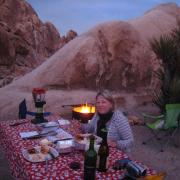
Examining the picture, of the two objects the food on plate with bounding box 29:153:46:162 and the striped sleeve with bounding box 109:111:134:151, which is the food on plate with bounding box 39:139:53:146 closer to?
Result: the food on plate with bounding box 29:153:46:162

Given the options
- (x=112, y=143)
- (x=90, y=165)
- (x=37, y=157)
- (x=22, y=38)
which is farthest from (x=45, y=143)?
(x=22, y=38)

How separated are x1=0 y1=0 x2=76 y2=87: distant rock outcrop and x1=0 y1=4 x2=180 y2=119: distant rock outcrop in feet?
28.9

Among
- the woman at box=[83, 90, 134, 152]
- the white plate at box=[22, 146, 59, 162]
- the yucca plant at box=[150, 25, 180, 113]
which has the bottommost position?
the white plate at box=[22, 146, 59, 162]

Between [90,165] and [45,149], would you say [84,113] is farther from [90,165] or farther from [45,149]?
[90,165]

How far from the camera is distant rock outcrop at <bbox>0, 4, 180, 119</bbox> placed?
311 inches

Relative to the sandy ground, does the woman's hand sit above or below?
above

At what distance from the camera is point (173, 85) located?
633 centimetres

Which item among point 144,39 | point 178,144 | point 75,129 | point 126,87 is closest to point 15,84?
point 126,87

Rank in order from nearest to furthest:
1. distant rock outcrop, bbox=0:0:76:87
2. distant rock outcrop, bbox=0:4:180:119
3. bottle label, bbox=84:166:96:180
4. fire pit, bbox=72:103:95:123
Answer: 1. bottle label, bbox=84:166:96:180
2. fire pit, bbox=72:103:95:123
3. distant rock outcrop, bbox=0:4:180:119
4. distant rock outcrop, bbox=0:0:76:87

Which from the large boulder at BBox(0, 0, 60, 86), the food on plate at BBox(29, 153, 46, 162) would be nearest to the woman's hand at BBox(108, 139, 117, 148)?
the food on plate at BBox(29, 153, 46, 162)

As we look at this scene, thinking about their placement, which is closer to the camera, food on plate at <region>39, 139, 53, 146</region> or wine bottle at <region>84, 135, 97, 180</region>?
wine bottle at <region>84, 135, 97, 180</region>

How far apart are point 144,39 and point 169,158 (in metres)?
5.08

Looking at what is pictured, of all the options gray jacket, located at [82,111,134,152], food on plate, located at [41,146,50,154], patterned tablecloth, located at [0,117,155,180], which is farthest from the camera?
gray jacket, located at [82,111,134,152]

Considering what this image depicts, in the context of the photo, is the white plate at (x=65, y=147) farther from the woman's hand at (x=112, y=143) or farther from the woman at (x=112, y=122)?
the woman at (x=112, y=122)
